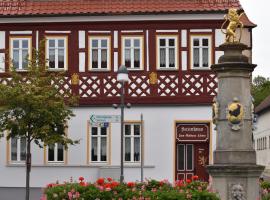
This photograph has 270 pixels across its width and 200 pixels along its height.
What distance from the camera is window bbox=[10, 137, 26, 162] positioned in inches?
1387

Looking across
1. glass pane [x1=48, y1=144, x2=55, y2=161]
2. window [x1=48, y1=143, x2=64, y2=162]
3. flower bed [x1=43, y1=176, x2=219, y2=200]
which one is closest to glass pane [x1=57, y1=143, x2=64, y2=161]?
window [x1=48, y1=143, x2=64, y2=162]

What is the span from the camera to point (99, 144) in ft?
115

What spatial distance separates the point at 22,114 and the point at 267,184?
11.9m

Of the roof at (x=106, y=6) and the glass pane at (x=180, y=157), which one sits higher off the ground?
the roof at (x=106, y=6)

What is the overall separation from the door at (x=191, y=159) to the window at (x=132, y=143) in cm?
167

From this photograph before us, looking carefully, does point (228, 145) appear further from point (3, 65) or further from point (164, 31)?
point (3, 65)

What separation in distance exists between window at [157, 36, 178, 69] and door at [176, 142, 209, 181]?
11.2ft

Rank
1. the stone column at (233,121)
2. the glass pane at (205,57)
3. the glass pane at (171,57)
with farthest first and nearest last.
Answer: the glass pane at (171,57), the glass pane at (205,57), the stone column at (233,121)

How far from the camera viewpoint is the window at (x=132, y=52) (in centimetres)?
3522

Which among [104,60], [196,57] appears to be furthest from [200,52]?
[104,60]

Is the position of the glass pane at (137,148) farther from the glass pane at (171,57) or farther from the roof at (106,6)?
the roof at (106,6)

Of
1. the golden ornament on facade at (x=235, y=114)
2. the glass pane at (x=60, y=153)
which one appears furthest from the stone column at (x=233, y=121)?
the glass pane at (x=60, y=153)

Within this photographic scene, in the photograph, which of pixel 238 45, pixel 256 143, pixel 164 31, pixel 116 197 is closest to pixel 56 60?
pixel 164 31

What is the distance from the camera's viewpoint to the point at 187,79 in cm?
3506
